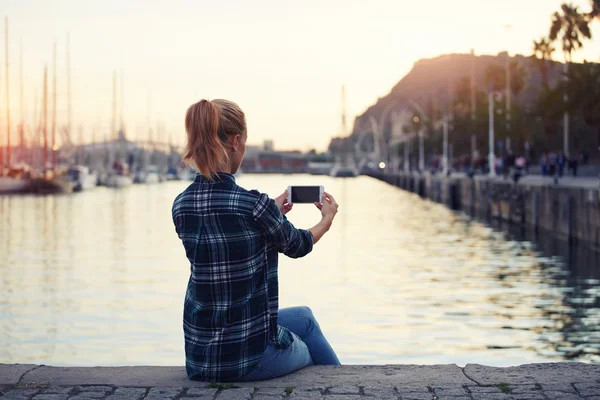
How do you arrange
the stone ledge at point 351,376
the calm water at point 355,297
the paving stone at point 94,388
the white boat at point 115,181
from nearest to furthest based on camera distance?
1. the paving stone at point 94,388
2. the stone ledge at point 351,376
3. the calm water at point 355,297
4. the white boat at point 115,181

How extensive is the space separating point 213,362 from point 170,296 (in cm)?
1533

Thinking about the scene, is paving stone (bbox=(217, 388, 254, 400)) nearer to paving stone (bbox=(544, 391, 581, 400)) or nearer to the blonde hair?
the blonde hair

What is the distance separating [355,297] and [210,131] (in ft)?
52.7

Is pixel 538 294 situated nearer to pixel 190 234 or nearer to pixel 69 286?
pixel 69 286

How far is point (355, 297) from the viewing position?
70.9 feet

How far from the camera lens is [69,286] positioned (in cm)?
2403

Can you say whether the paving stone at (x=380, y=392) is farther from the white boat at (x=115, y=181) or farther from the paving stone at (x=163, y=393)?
the white boat at (x=115, y=181)

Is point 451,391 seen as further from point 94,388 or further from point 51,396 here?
point 51,396

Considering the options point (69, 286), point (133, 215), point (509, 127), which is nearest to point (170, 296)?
point (69, 286)

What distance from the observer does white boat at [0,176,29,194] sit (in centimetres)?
8088

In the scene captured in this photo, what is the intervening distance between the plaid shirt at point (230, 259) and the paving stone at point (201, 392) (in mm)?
165

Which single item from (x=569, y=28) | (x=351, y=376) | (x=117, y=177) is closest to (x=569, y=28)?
(x=569, y=28)

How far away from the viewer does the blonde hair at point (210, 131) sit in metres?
5.77

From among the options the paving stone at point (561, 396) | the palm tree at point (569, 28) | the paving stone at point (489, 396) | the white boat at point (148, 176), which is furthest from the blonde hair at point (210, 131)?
the white boat at point (148, 176)
